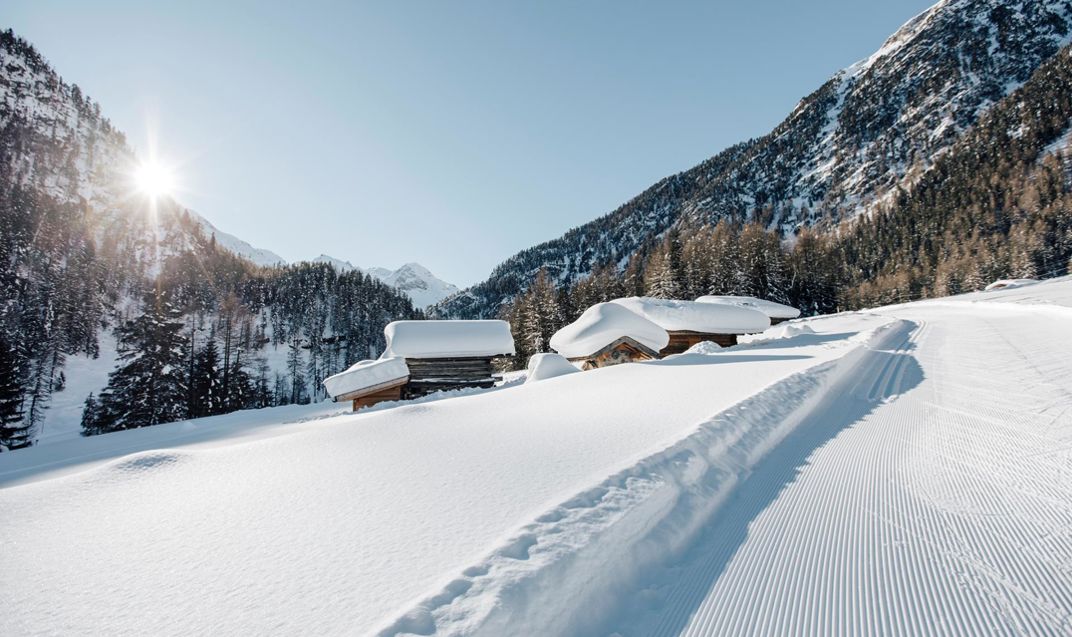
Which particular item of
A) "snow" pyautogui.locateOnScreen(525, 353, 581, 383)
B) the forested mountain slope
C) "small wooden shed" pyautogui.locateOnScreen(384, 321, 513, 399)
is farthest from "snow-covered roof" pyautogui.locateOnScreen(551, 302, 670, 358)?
the forested mountain slope

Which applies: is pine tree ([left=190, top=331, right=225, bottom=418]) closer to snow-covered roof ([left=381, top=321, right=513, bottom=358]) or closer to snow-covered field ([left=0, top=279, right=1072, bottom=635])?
snow-covered roof ([left=381, top=321, right=513, bottom=358])

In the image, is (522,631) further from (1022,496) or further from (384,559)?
(1022,496)

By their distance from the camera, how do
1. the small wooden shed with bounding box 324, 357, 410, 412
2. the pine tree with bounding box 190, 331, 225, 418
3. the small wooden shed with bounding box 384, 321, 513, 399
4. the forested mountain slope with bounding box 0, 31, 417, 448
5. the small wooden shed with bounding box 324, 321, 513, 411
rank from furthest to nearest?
the forested mountain slope with bounding box 0, 31, 417, 448 → the pine tree with bounding box 190, 331, 225, 418 → the small wooden shed with bounding box 384, 321, 513, 399 → the small wooden shed with bounding box 324, 321, 513, 411 → the small wooden shed with bounding box 324, 357, 410, 412

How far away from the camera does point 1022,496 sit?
368cm

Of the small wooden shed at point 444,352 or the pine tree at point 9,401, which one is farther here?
the pine tree at point 9,401

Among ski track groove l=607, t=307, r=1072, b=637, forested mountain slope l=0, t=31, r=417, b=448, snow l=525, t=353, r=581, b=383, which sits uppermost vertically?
forested mountain slope l=0, t=31, r=417, b=448

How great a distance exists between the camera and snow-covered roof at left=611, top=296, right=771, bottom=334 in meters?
24.0

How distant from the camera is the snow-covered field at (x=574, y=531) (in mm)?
2248

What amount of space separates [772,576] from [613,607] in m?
1.14

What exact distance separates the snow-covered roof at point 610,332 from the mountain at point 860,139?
12774cm

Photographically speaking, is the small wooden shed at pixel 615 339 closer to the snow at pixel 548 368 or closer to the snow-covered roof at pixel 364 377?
the snow at pixel 548 368

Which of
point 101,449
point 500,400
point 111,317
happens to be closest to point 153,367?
point 101,449

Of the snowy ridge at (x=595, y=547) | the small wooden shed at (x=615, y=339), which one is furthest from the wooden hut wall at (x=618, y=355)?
the snowy ridge at (x=595, y=547)

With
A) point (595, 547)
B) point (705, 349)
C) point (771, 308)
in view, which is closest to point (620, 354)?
point (705, 349)
